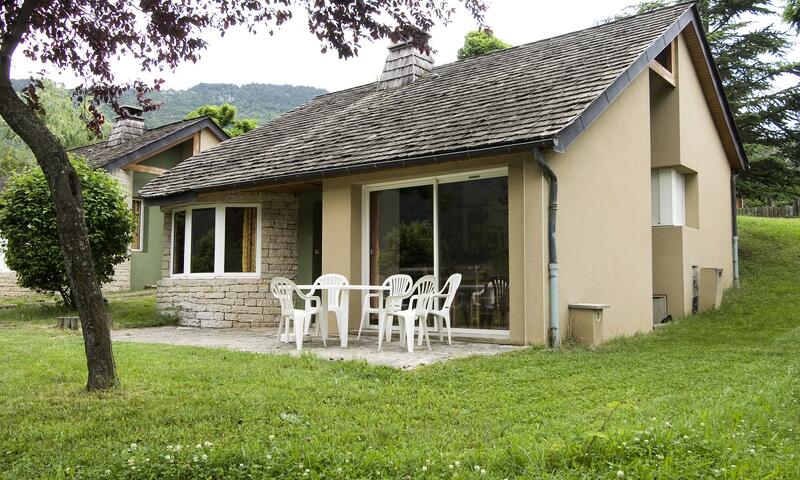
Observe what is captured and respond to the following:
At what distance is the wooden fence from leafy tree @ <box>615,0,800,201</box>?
774 cm

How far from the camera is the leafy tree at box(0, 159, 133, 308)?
12.8 meters

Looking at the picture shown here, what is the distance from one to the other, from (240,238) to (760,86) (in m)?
14.2

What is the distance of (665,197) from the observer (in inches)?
464

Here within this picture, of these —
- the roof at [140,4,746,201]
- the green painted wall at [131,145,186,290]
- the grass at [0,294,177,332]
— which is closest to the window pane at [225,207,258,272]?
the roof at [140,4,746,201]

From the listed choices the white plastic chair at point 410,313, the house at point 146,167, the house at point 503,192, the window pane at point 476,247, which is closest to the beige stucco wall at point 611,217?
the house at point 503,192

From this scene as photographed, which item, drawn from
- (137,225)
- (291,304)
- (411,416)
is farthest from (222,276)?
(137,225)

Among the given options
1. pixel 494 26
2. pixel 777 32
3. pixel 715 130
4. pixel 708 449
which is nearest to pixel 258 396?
pixel 708 449

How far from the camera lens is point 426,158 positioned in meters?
8.42

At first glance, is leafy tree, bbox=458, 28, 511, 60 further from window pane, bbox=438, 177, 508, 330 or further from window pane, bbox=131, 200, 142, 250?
window pane, bbox=438, 177, 508, 330

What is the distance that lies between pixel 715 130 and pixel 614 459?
1240 cm

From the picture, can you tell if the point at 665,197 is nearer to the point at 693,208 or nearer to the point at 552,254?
the point at 693,208

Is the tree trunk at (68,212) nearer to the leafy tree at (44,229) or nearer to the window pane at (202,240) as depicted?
the window pane at (202,240)

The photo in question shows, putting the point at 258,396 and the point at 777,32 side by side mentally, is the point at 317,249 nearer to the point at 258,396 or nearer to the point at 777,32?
the point at 258,396

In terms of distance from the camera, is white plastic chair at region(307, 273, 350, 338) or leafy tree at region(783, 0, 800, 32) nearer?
white plastic chair at region(307, 273, 350, 338)
